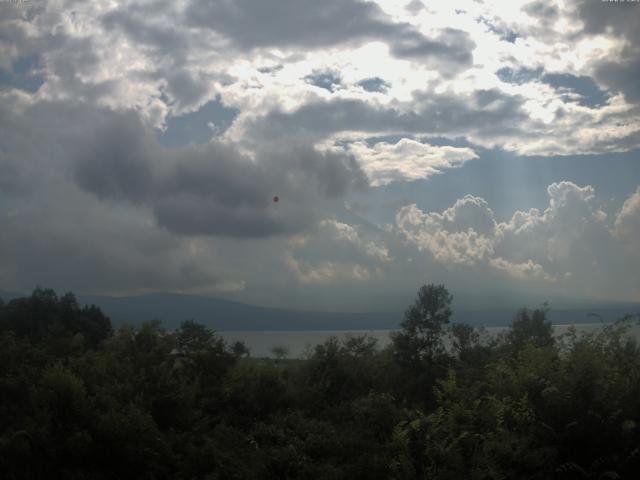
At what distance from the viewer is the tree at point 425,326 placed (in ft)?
126

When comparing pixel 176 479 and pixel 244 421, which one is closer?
pixel 176 479

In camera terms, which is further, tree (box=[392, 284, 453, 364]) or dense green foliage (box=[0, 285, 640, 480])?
tree (box=[392, 284, 453, 364])

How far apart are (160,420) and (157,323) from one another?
32.9ft

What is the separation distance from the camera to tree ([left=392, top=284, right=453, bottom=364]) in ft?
126

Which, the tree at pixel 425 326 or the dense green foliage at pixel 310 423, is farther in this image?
the tree at pixel 425 326

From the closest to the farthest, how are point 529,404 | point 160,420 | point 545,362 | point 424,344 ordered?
point 529,404
point 545,362
point 160,420
point 424,344

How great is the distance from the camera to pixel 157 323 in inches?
1172

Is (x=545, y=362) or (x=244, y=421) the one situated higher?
(x=545, y=362)

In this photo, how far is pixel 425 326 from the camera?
39.3 metres

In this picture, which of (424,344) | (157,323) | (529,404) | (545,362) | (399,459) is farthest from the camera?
(424,344)

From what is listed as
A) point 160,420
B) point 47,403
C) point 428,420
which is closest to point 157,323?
point 160,420

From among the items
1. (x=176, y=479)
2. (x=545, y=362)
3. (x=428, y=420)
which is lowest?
(x=176, y=479)

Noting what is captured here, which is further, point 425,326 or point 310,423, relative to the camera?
point 425,326

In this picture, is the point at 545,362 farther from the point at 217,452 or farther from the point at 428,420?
the point at 217,452
